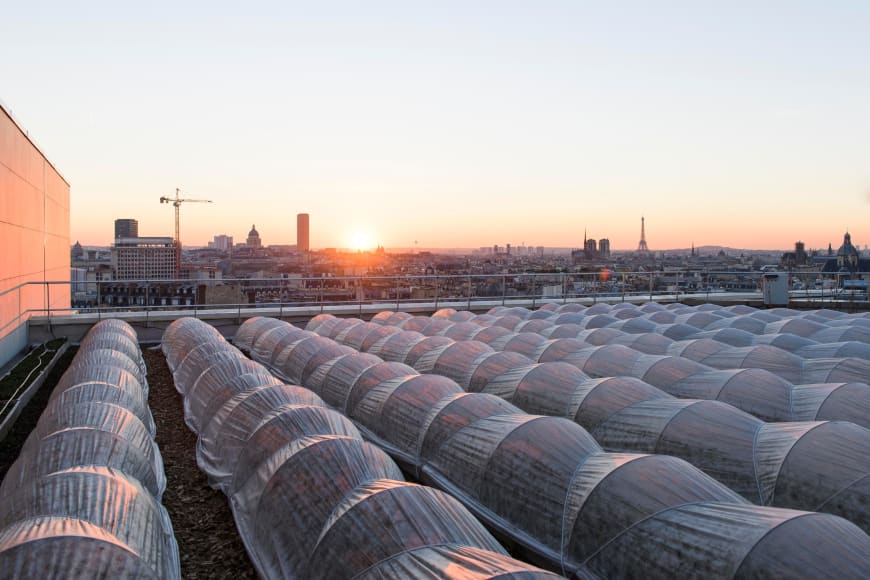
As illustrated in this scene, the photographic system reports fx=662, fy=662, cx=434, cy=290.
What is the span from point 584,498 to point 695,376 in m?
6.65

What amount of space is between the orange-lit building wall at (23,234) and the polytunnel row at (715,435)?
1294 cm

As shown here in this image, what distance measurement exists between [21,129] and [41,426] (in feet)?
49.6

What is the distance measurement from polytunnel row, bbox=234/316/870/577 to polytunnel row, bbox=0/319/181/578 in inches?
145

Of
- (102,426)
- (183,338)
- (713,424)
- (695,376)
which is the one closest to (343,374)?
(102,426)

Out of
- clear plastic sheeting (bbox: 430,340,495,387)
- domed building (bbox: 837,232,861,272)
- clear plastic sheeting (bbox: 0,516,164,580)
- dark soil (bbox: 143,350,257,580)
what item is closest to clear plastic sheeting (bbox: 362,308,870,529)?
clear plastic sheeting (bbox: 430,340,495,387)

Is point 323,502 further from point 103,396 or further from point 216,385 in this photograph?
point 216,385

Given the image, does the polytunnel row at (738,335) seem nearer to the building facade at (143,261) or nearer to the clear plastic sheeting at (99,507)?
the clear plastic sheeting at (99,507)

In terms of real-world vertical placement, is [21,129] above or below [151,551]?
above

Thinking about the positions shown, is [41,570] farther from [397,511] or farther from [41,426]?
[41,426]

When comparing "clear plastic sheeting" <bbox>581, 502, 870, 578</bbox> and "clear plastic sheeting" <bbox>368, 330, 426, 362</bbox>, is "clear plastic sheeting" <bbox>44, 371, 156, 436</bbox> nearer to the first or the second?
"clear plastic sheeting" <bbox>368, 330, 426, 362</bbox>

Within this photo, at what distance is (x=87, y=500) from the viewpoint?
588cm

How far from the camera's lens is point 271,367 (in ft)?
57.7

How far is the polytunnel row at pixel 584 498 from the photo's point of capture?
5.44m

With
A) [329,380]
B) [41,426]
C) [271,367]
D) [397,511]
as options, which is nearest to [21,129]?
[271,367]
